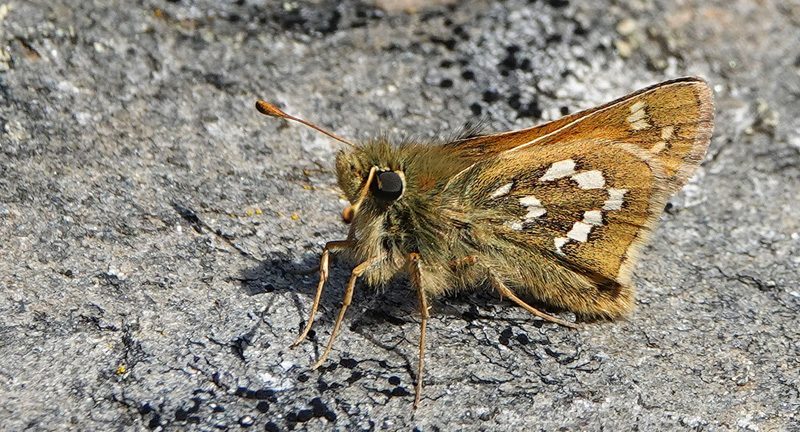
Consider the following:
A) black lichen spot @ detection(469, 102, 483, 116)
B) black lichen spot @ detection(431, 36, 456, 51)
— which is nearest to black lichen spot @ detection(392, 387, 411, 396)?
black lichen spot @ detection(469, 102, 483, 116)

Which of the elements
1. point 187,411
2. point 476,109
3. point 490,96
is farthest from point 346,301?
point 490,96

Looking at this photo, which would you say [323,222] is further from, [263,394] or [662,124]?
[662,124]

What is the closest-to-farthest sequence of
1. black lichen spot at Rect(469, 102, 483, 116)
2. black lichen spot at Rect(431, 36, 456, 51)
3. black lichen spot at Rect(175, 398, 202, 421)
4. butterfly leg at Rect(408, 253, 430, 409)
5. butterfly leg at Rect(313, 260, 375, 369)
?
black lichen spot at Rect(175, 398, 202, 421)
butterfly leg at Rect(408, 253, 430, 409)
butterfly leg at Rect(313, 260, 375, 369)
black lichen spot at Rect(469, 102, 483, 116)
black lichen spot at Rect(431, 36, 456, 51)

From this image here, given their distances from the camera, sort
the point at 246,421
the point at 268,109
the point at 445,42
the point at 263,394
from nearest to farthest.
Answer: the point at 246,421
the point at 263,394
the point at 268,109
the point at 445,42

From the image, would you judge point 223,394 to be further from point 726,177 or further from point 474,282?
point 726,177

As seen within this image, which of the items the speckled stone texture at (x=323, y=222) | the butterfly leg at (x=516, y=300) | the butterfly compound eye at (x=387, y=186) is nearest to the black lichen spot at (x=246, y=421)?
the speckled stone texture at (x=323, y=222)

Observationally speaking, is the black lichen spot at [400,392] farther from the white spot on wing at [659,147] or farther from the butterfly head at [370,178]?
the white spot on wing at [659,147]

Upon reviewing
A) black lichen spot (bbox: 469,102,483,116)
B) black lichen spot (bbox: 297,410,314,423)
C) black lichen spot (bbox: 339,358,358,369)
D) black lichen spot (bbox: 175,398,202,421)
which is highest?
black lichen spot (bbox: 469,102,483,116)

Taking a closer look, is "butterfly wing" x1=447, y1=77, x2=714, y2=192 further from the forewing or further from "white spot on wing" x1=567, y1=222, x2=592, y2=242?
"white spot on wing" x1=567, y1=222, x2=592, y2=242

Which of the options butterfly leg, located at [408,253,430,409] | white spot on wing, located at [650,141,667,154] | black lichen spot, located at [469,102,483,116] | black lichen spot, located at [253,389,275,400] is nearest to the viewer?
black lichen spot, located at [253,389,275,400]

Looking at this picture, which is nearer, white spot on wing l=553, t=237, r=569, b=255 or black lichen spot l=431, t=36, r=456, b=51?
white spot on wing l=553, t=237, r=569, b=255
